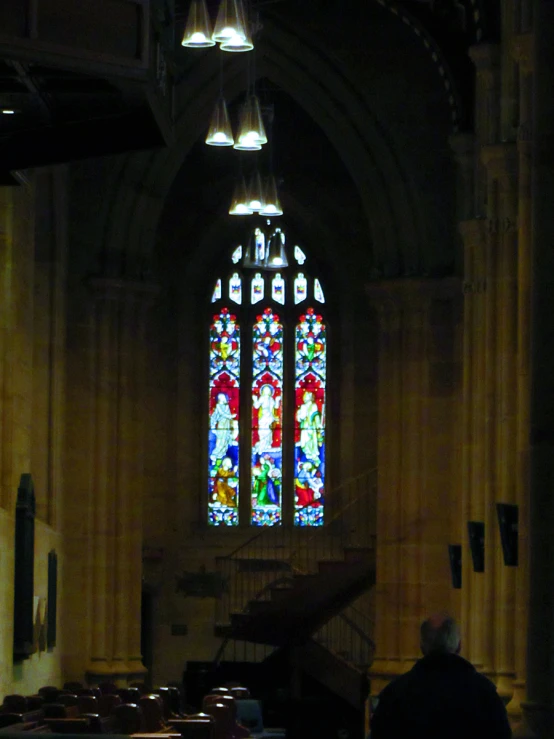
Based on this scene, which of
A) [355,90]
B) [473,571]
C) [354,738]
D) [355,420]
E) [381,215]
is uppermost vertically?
[355,90]

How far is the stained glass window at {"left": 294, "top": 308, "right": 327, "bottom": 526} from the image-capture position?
88.7ft

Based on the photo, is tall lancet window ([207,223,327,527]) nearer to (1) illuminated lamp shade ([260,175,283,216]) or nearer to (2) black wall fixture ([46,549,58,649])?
(1) illuminated lamp shade ([260,175,283,216])

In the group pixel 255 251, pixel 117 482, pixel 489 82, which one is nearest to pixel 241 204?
pixel 117 482

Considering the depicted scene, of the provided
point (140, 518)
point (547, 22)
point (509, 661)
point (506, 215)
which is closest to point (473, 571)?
point (509, 661)

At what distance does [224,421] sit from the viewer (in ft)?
89.8

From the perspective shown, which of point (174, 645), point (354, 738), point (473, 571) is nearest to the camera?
point (473, 571)

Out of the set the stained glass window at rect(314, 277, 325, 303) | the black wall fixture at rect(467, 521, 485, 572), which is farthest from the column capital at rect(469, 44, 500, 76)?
the stained glass window at rect(314, 277, 325, 303)

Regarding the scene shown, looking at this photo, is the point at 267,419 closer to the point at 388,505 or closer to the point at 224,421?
the point at 224,421

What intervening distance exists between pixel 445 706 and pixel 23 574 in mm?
12916

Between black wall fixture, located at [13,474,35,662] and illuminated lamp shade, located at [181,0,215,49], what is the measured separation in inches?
225

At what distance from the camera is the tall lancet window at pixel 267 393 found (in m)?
27.1

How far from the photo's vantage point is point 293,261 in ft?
90.6

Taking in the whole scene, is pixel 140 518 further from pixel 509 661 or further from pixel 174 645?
pixel 509 661

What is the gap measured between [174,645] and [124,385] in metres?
5.13
